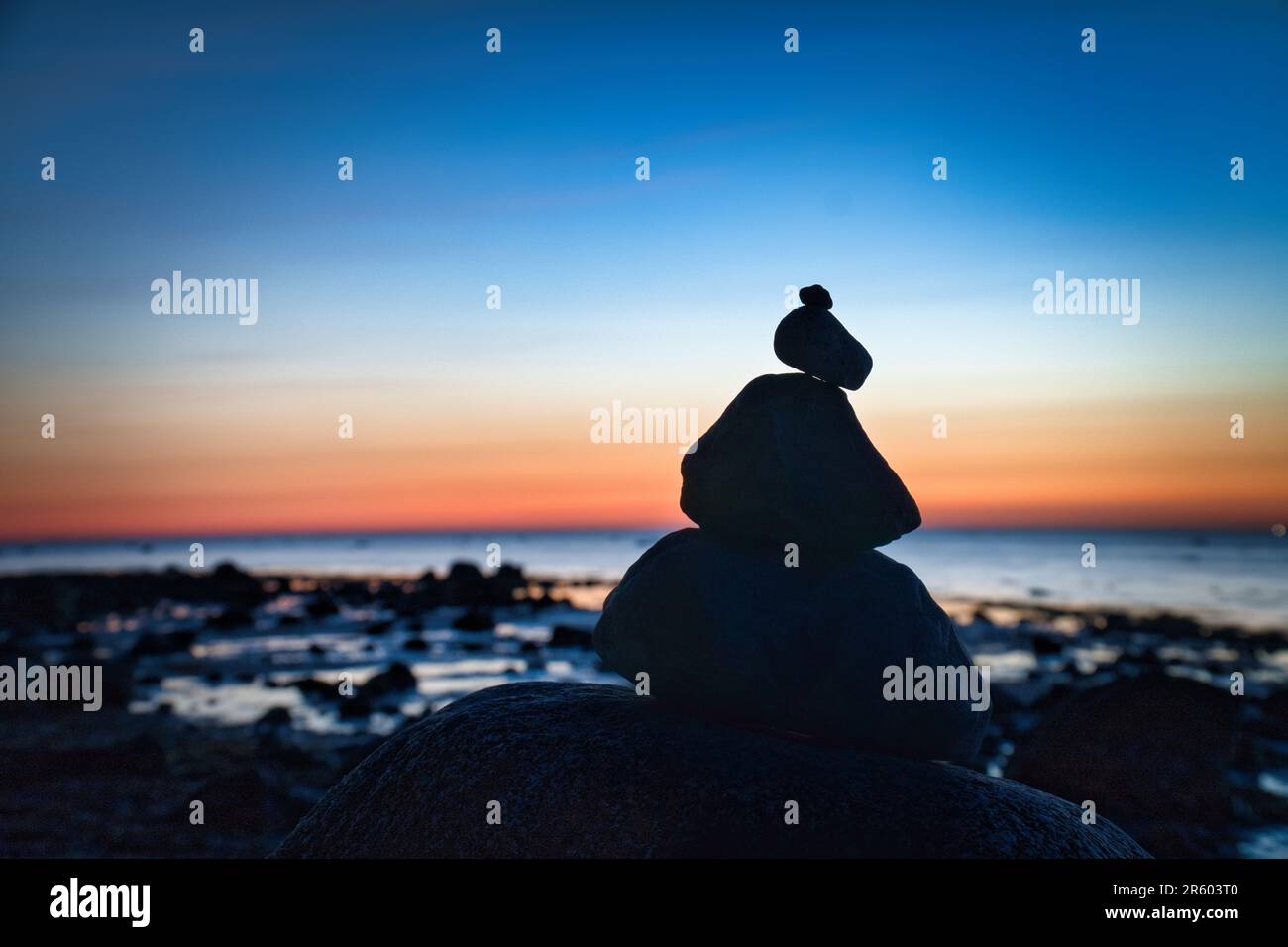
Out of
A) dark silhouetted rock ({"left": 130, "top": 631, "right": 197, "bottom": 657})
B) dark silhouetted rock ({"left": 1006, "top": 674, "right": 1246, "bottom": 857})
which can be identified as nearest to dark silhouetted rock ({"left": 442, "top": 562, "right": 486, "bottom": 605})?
dark silhouetted rock ({"left": 130, "top": 631, "right": 197, "bottom": 657})

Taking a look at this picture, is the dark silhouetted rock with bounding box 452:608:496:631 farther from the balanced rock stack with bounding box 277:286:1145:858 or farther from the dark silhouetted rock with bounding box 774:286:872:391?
the dark silhouetted rock with bounding box 774:286:872:391

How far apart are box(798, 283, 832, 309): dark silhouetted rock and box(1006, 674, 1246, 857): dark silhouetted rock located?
9.21 meters

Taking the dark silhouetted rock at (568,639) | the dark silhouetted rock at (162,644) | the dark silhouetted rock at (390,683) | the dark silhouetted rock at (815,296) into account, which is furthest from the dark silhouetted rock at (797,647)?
the dark silhouetted rock at (162,644)

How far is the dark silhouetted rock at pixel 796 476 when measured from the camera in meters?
7.93

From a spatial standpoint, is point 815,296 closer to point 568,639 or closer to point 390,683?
point 390,683

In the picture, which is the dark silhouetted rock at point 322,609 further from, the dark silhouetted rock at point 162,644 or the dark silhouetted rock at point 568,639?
the dark silhouetted rock at point 568,639

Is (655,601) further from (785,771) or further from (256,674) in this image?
(256,674)

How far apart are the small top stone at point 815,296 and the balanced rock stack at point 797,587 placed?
0.01 metres

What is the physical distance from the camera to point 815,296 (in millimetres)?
8328

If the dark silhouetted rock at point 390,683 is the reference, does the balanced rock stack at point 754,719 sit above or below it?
above

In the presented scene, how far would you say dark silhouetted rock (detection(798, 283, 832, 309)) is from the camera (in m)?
8.30

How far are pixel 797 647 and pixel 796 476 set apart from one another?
53.2 inches
